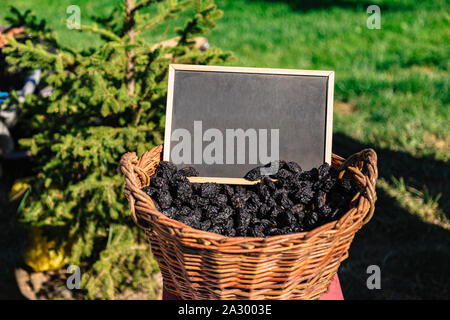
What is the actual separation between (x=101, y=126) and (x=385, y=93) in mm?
3975

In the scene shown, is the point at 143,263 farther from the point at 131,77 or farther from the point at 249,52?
the point at 249,52

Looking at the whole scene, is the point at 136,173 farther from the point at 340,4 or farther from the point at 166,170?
the point at 340,4

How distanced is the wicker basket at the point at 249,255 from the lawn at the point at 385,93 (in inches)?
62.4

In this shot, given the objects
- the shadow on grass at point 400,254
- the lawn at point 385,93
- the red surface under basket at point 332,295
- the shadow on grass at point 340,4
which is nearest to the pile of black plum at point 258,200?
the red surface under basket at point 332,295

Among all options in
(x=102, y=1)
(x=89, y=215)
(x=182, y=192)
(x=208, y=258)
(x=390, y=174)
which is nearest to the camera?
(x=208, y=258)

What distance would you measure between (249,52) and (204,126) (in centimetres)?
495

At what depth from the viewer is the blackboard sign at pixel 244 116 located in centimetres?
198

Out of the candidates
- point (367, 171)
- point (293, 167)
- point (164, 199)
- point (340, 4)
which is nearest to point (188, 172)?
point (164, 199)

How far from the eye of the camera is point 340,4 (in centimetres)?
860

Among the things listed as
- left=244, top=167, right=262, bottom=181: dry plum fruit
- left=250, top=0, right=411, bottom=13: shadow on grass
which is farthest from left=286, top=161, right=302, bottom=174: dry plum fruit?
left=250, top=0, right=411, bottom=13: shadow on grass

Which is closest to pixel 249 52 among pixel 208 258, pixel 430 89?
pixel 430 89

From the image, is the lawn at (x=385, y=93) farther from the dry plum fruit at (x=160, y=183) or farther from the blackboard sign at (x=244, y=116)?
the dry plum fruit at (x=160, y=183)

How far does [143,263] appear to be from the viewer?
9.51 feet
